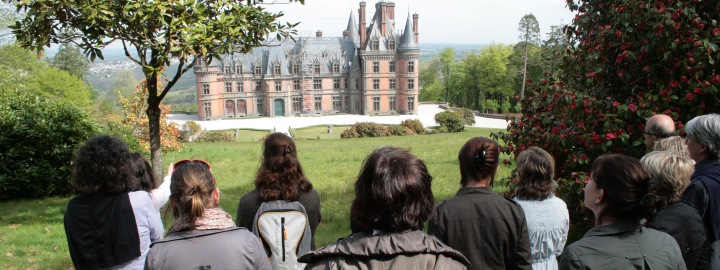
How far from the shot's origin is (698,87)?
4.75 metres

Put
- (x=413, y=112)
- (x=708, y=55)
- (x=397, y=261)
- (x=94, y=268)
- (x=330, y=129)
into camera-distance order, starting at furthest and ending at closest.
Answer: (x=413, y=112)
(x=330, y=129)
(x=708, y=55)
(x=94, y=268)
(x=397, y=261)

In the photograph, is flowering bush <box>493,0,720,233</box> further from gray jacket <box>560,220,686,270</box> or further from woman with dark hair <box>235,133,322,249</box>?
woman with dark hair <box>235,133,322,249</box>

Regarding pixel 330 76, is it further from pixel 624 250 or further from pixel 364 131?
pixel 624 250

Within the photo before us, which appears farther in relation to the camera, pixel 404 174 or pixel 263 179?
pixel 263 179

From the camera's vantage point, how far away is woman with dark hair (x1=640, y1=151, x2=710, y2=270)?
309cm

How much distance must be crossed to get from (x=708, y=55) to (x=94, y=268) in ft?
18.3

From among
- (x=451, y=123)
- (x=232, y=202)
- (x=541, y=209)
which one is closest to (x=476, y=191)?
(x=541, y=209)

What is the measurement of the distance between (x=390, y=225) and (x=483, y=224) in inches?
50.5

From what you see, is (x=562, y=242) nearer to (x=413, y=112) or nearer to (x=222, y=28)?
(x=222, y=28)

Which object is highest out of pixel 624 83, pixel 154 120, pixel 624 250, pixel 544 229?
pixel 624 83

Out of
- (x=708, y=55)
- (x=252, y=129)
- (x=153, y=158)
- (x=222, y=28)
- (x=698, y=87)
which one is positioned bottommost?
(x=252, y=129)

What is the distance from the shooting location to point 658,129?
426cm

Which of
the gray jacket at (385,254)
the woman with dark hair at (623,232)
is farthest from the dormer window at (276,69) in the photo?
the gray jacket at (385,254)

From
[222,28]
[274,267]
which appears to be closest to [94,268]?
[274,267]
